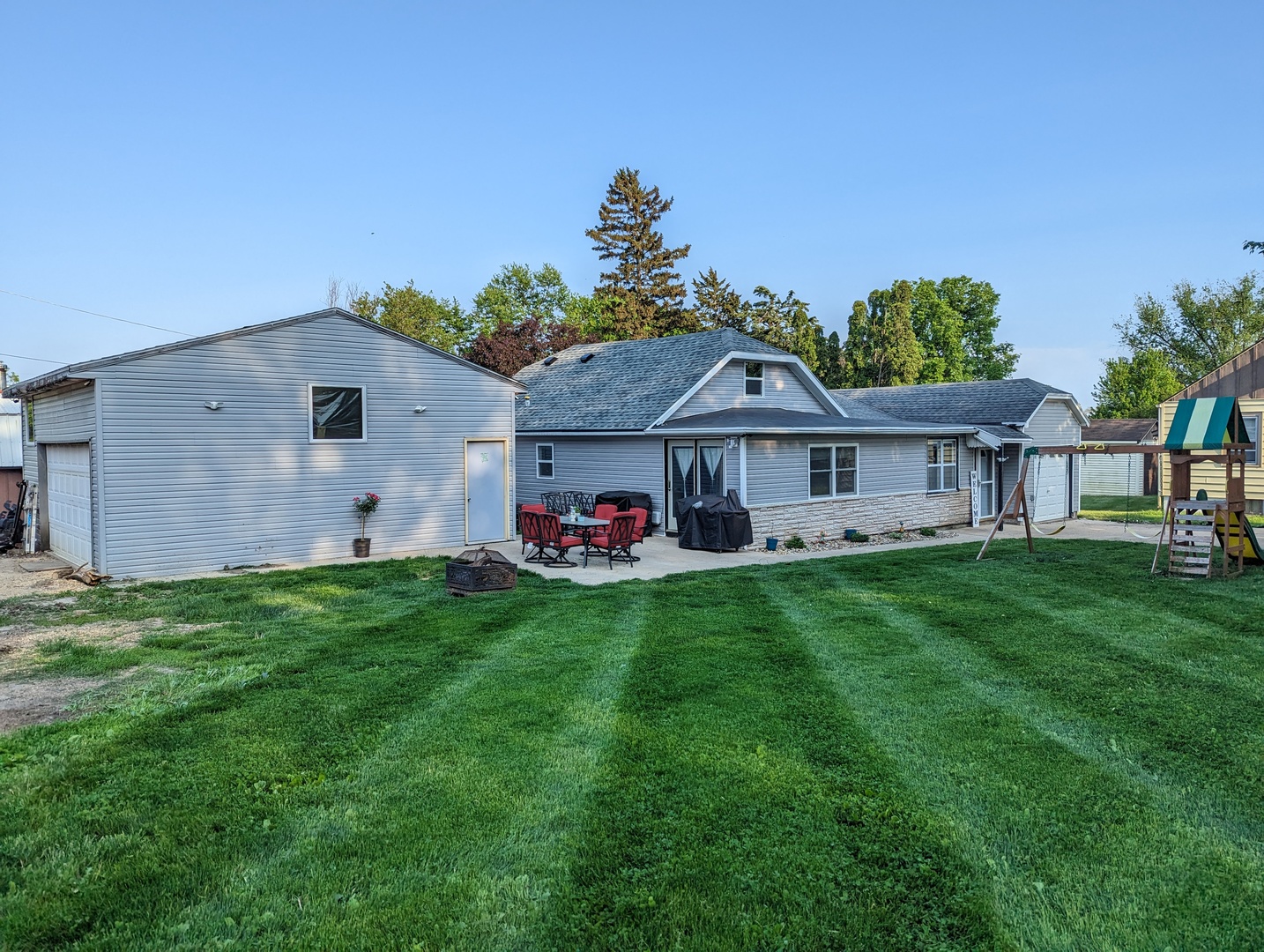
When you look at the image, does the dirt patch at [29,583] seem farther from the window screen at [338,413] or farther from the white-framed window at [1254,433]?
the white-framed window at [1254,433]

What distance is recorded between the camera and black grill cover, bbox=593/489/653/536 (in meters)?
18.2

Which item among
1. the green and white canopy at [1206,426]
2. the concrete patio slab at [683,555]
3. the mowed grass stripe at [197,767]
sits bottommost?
the mowed grass stripe at [197,767]

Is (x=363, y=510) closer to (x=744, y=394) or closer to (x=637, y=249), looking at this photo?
(x=744, y=394)

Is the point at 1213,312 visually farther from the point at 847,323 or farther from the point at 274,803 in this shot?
the point at 274,803

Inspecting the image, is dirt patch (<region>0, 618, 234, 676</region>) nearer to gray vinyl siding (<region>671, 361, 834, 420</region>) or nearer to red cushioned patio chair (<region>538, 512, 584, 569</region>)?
red cushioned patio chair (<region>538, 512, 584, 569</region>)

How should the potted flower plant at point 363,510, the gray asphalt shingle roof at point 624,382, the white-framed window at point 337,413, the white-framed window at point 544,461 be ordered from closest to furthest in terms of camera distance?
the white-framed window at point 337,413
the potted flower plant at point 363,510
the gray asphalt shingle roof at point 624,382
the white-framed window at point 544,461

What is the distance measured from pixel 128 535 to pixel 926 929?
1337 centimetres

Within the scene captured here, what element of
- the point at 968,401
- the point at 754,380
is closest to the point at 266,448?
the point at 754,380

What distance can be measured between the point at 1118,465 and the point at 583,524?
3062 cm

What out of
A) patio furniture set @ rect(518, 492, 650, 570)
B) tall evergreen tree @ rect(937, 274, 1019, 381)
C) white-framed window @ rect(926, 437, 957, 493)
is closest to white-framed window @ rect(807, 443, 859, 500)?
white-framed window @ rect(926, 437, 957, 493)

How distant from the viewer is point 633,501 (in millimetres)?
18453

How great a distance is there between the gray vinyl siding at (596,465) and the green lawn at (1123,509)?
576 inches

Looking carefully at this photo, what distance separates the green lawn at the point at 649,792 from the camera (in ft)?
10.9

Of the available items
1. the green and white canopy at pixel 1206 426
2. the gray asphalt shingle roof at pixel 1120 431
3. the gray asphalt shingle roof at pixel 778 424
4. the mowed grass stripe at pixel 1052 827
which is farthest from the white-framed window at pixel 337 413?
the gray asphalt shingle roof at pixel 1120 431
